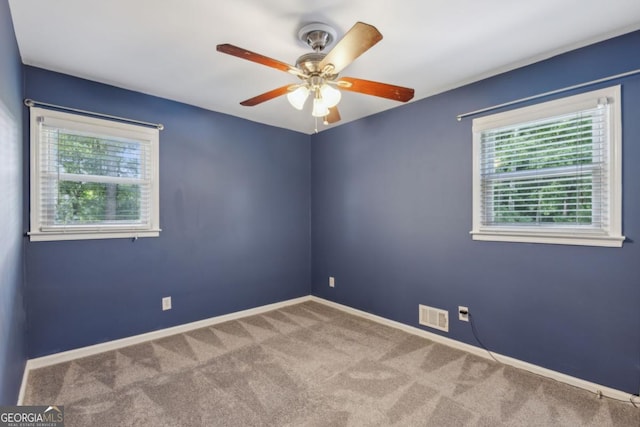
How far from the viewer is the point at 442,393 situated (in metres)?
2.03

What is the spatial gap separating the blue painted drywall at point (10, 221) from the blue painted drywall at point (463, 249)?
289 cm

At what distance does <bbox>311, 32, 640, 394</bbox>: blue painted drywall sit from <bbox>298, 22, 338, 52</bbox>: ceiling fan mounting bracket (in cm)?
141

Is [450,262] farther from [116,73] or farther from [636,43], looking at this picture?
[116,73]

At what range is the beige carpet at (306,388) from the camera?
179cm

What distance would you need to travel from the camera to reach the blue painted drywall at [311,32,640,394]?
1.96m

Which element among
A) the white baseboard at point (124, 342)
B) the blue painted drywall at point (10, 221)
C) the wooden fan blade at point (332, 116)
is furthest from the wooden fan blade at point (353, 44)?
the white baseboard at point (124, 342)

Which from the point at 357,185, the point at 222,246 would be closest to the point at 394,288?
the point at 357,185

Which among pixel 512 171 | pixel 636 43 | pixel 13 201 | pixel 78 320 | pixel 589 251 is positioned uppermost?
pixel 636 43

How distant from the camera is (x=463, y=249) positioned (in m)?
2.70

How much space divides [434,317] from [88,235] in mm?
3147

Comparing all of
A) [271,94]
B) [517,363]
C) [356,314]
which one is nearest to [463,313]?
[517,363]

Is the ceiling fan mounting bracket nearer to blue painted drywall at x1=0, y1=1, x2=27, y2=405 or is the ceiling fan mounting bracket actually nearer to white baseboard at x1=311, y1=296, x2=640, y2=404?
blue painted drywall at x1=0, y1=1, x2=27, y2=405

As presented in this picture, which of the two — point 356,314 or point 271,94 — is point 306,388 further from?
point 271,94

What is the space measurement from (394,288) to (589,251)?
165 centimetres
